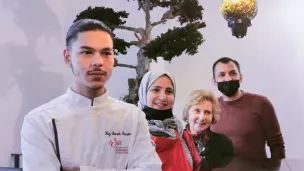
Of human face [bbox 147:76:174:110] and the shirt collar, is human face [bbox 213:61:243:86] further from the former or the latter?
the shirt collar

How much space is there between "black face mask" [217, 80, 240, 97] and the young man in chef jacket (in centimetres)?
112

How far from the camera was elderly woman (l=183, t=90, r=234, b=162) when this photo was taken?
1.80 meters

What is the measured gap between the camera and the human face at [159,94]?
Result: 1470mm

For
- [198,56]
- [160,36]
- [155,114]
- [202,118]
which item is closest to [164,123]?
[155,114]

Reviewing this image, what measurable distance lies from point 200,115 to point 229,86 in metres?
0.41

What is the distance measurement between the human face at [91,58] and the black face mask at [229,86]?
3.93 feet

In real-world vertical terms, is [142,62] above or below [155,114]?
above

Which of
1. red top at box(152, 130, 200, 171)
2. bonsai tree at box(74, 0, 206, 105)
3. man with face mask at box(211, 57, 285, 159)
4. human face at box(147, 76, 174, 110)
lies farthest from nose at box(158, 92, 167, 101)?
man with face mask at box(211, 57, 285, 159)

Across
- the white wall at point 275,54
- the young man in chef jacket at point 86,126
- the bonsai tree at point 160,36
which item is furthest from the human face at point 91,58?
the white wall at point 275,54

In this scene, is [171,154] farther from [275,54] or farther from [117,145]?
[275,54]

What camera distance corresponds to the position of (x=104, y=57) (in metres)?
1.02

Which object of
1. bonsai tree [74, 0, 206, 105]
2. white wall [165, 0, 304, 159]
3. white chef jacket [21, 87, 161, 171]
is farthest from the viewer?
white wall [165, 0, 304, 159]

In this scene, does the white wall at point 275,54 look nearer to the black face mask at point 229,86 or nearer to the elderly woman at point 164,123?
the black face mask at point 229,86

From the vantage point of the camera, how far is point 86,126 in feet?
Result: 3.39
